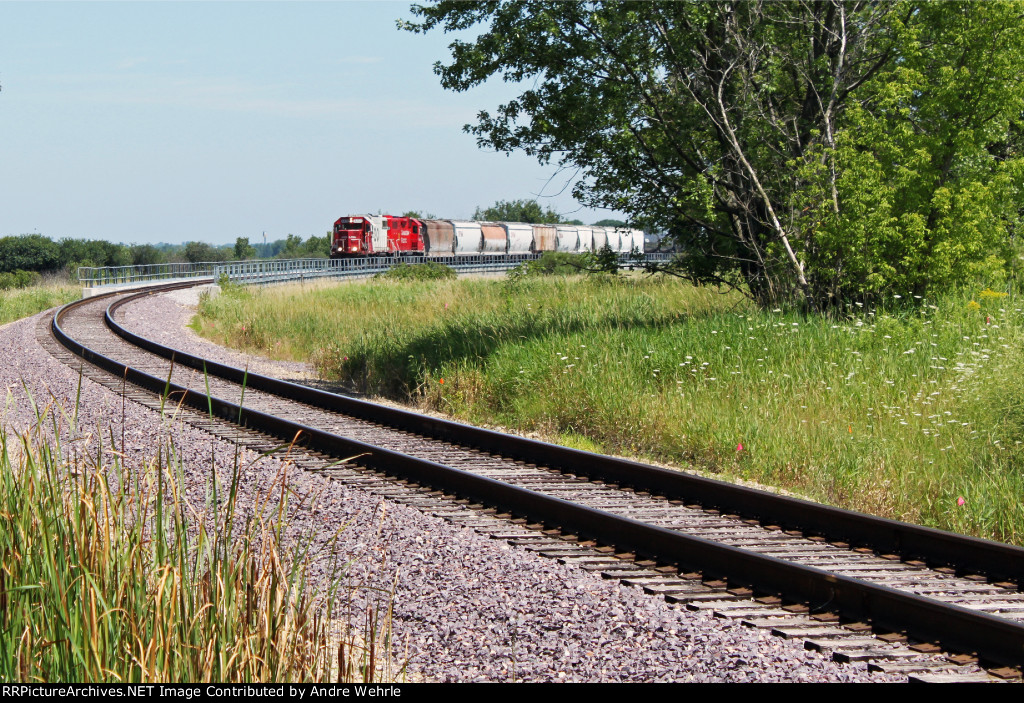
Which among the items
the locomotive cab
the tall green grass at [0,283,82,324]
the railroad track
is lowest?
the railroad track

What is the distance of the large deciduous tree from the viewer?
39.8 ft

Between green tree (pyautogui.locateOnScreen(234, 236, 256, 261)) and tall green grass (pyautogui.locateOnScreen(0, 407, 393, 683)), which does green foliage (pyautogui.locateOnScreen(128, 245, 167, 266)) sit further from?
tall green grass (pyautogui.locateOnScreen(0, 407, 393, 683))

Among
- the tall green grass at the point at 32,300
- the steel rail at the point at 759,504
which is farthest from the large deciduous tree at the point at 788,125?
the tall green grass at the point at 32,300

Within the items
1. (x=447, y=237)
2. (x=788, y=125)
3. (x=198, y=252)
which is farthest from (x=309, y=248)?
(x=788, y=125)

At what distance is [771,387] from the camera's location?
10.3 metres

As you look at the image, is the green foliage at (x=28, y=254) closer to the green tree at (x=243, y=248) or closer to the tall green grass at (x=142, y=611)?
the green tree at (x=243, y=248)

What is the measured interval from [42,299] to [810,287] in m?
30.4

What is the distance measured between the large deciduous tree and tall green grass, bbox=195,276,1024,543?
0.93 meters

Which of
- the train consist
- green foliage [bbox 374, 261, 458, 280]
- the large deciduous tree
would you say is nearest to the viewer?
the large deciduous tree

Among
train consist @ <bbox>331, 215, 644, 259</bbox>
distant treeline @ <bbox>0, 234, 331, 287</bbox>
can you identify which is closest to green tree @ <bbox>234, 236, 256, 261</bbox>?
distant treeline @ <bbox>0, 234, 331, 287</bbox>

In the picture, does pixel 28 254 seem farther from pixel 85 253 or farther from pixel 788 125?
pixel 788 125

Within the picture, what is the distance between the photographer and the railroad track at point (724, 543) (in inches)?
186

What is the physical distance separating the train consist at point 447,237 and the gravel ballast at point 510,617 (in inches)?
1632
